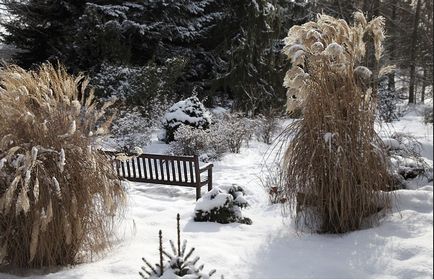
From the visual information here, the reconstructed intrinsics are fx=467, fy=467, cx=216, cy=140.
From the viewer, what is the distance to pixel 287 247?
4.18 meters

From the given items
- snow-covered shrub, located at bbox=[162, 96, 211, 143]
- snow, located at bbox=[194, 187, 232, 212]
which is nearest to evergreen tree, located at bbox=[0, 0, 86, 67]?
snow-covered shrub, located at bbox=[162, 96, 211, 143]

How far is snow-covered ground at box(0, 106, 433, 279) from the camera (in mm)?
3588

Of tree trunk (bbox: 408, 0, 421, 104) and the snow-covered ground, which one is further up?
tree trunk (bbox: 408, 0, 421, 104)

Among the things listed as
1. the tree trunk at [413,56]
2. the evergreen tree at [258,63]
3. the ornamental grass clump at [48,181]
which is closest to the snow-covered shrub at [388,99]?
the tree trunk at [413,56]

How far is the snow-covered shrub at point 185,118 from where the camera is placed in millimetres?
10656

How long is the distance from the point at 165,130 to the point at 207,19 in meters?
6.97

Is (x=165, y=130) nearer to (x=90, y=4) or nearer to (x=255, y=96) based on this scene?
(x=255, y=96)

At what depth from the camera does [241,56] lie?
14.5m

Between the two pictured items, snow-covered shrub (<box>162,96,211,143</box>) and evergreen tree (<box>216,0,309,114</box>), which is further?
evergreen tree (<box>216,0,309,114</box>)

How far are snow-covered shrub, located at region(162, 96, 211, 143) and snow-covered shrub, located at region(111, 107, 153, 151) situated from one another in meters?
0.53

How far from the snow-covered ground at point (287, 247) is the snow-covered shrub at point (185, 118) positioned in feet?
17.1

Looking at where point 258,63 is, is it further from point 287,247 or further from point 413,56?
point 287,247

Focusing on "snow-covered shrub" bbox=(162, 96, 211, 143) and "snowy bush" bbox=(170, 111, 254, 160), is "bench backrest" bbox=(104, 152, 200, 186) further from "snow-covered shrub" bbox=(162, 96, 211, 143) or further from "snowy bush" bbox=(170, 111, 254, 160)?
"snow-covered shrub" bbox=(162, 96, 211, 143)

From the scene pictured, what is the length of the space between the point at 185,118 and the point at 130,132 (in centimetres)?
130
